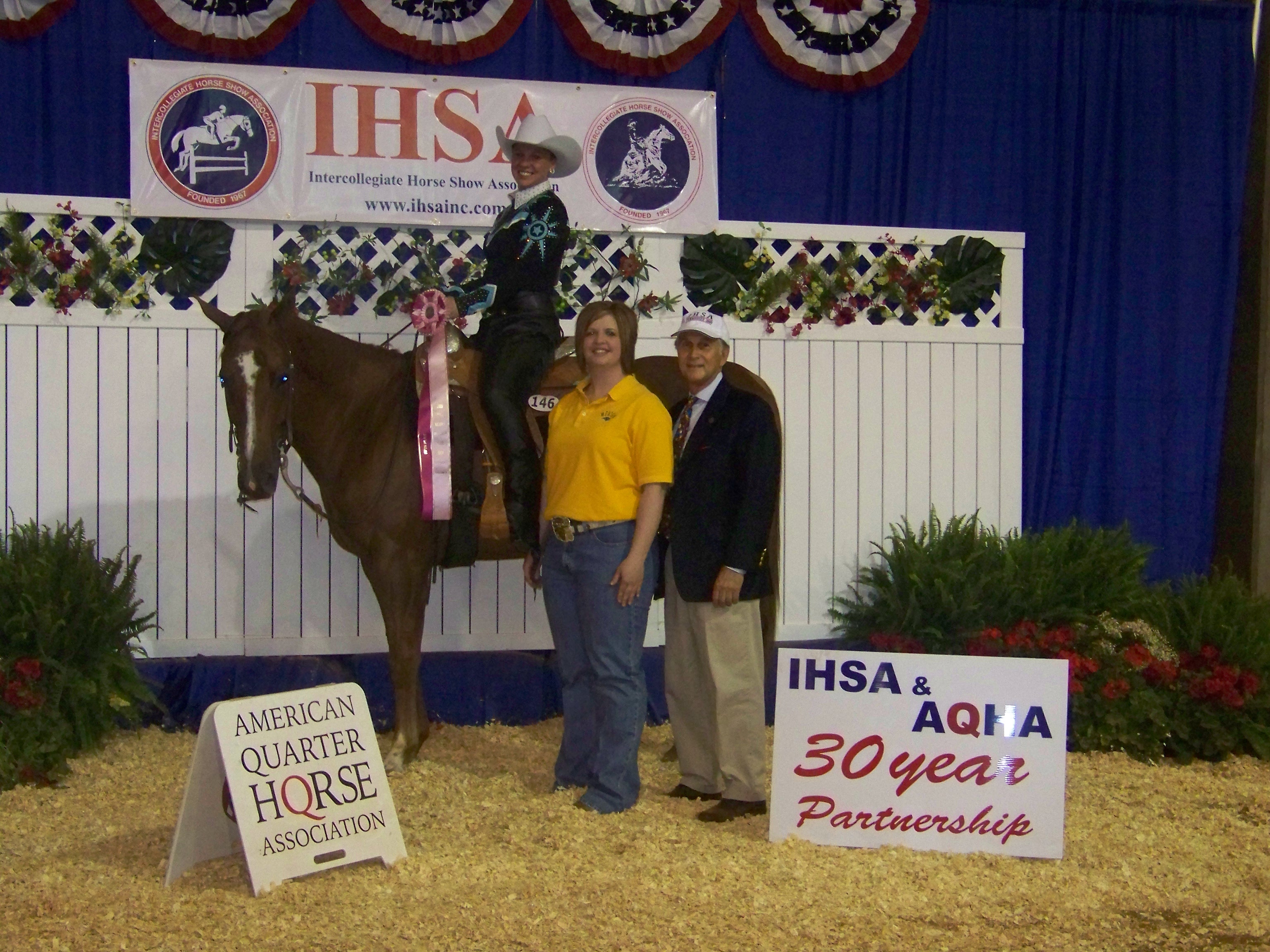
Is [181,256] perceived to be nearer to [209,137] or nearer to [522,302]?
[209,137]

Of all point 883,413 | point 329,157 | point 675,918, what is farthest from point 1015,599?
point 329,157

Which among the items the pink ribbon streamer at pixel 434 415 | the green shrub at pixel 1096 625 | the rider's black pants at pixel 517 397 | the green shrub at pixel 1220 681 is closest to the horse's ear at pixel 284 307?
the pink ribbon streamer at pixel 434 415

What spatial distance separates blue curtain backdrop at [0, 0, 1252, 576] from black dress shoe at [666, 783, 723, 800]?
113 inches

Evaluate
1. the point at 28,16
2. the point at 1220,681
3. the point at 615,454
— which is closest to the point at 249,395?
the point at 615,454

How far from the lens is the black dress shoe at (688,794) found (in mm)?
3580

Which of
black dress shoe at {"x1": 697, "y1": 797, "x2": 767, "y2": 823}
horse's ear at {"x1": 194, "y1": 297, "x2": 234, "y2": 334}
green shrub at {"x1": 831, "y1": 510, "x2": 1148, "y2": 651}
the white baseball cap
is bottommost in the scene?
black dress shoe at {"x1": 697, "y1": 797, "x2": 767, "y2": 823}

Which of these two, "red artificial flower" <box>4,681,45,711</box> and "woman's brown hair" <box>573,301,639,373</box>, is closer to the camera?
"woman's brown hair" <box>573,301,639,373</box>

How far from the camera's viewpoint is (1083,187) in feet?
18.9

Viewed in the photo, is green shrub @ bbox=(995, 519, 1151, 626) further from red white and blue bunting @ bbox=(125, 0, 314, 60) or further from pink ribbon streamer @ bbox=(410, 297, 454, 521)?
red white and blue bunting @ bbox=(125, 0, 314, 60)

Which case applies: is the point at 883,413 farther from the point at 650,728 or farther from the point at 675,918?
the point at 675,918

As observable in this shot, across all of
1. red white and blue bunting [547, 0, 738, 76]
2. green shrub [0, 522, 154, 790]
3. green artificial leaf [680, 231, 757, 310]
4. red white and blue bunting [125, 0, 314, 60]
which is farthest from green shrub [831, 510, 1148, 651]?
red white and blue bunting [125, 0, 314, 60]

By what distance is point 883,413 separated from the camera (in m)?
5.33

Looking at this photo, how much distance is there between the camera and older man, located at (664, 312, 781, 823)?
327cm

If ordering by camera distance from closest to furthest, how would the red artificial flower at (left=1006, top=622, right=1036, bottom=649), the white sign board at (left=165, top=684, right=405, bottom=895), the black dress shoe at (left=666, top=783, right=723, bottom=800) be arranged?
the white sign board at (left=165, top=684, right=405, bottom=895)
the black dress shoe at (left=666, top=783, right=723, bottom=800)
the red artificial flower at (left=1006, top=622, right=1036, bottom=649)
